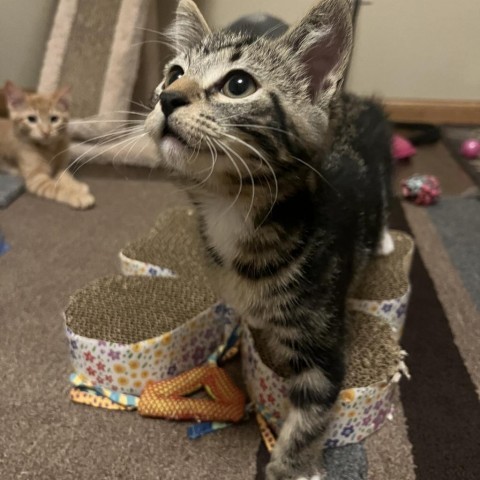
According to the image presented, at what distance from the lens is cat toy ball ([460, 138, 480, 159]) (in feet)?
7.27

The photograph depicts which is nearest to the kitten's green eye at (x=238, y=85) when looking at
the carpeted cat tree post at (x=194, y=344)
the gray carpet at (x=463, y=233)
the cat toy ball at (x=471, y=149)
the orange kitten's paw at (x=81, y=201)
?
the carpeted cat tree post at (x=194, y=344)

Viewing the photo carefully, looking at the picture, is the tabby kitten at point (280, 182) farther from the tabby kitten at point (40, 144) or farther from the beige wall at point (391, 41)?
the beige wall at point (391, 41)

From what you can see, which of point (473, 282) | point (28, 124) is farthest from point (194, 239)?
point (28, 124)

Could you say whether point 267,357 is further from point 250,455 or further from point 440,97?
point 440,97

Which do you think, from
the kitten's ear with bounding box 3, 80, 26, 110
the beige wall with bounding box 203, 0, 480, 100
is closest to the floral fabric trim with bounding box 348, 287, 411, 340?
the kitten's ear with bounding box 3, 80, 26, 110

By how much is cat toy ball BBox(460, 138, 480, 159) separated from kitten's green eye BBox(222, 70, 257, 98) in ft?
5.83

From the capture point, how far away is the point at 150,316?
3.62 ft

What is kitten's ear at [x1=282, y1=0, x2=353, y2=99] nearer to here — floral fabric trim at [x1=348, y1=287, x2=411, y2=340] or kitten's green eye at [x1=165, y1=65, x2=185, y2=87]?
kitten's green eye at [x1=165, y1=65, x2=185, y2=87]

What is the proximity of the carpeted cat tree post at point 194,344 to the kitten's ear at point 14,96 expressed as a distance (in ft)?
3.52

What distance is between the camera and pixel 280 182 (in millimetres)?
779

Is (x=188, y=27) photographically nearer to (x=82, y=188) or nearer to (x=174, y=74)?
(x=174, y=74)

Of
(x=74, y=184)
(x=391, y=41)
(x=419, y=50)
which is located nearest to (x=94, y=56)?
(x=74, y=184)

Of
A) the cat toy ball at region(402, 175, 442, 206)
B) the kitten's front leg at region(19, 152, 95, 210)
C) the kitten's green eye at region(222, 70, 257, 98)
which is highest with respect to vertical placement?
the kitten's green eye at region(222, 70, 257, 98)

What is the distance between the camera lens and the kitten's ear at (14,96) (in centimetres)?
190
